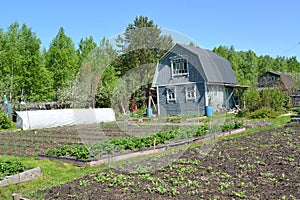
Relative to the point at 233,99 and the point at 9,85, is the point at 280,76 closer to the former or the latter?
the point at 233,99

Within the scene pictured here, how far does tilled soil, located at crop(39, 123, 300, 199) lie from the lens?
15.4 ft

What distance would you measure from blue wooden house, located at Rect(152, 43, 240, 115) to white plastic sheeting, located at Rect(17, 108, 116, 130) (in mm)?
4591

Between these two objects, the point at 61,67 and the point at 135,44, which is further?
the point at 61,67

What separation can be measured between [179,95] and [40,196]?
19854mm

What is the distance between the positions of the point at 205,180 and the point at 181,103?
61.5 ft

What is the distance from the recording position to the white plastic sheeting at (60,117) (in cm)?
1748

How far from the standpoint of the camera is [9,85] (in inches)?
1032

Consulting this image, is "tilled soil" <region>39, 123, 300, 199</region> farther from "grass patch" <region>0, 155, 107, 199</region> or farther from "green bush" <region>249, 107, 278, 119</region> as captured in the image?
"green bush" <region>249, 107, 278, 119</region>

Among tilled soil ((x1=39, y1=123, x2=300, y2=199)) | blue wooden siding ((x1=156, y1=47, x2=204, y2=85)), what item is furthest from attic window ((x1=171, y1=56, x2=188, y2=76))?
tilled soil ((x1=39, y1=123, x2=300, y2=199))

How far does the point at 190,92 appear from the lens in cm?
2370

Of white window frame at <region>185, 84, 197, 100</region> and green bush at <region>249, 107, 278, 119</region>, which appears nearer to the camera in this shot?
green bush at <region>249, 107, 278, 119</region>

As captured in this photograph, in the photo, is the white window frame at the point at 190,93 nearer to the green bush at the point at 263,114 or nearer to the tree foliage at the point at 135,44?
the green bush at the point at 263,114

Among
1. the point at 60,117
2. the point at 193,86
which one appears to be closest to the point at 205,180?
the point at 60,117

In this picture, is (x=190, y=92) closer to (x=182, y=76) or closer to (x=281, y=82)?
(x=182, y=76)
